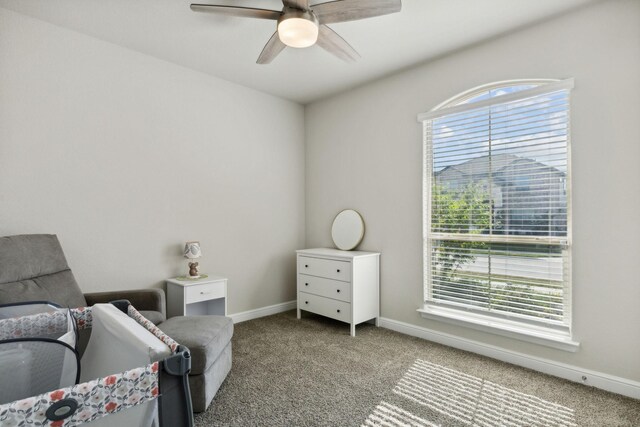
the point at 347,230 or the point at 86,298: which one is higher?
the point at 347,230

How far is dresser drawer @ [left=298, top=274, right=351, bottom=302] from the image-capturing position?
3344 mm

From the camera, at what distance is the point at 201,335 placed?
208 centimetres

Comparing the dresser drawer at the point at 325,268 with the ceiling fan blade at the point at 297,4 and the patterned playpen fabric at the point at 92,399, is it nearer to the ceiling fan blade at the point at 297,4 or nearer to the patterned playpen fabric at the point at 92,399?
the ceiling fan blade at the point at 297,4


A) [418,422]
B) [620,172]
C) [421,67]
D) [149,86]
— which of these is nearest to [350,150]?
[421,67]

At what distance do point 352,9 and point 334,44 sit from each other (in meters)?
0.38

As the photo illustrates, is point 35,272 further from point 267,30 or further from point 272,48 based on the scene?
point 267,30

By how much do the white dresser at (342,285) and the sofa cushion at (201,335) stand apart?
4.18 ft

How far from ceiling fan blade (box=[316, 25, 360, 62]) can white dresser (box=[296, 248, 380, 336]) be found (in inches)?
69.2

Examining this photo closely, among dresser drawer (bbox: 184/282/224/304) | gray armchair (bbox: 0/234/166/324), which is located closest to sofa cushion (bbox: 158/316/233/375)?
gray armchair (bbox: 0/234/166/324)

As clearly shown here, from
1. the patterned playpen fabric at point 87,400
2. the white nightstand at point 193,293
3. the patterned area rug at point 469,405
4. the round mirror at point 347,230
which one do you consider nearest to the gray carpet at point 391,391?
the patterned area rug at point 469,405

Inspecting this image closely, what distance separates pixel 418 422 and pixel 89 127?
3.13 metres

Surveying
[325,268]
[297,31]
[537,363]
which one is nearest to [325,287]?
[325,268]

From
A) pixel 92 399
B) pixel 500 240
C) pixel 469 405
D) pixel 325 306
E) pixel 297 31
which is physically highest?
pixel 297 31

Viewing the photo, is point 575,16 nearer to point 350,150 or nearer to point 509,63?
point 509,63
